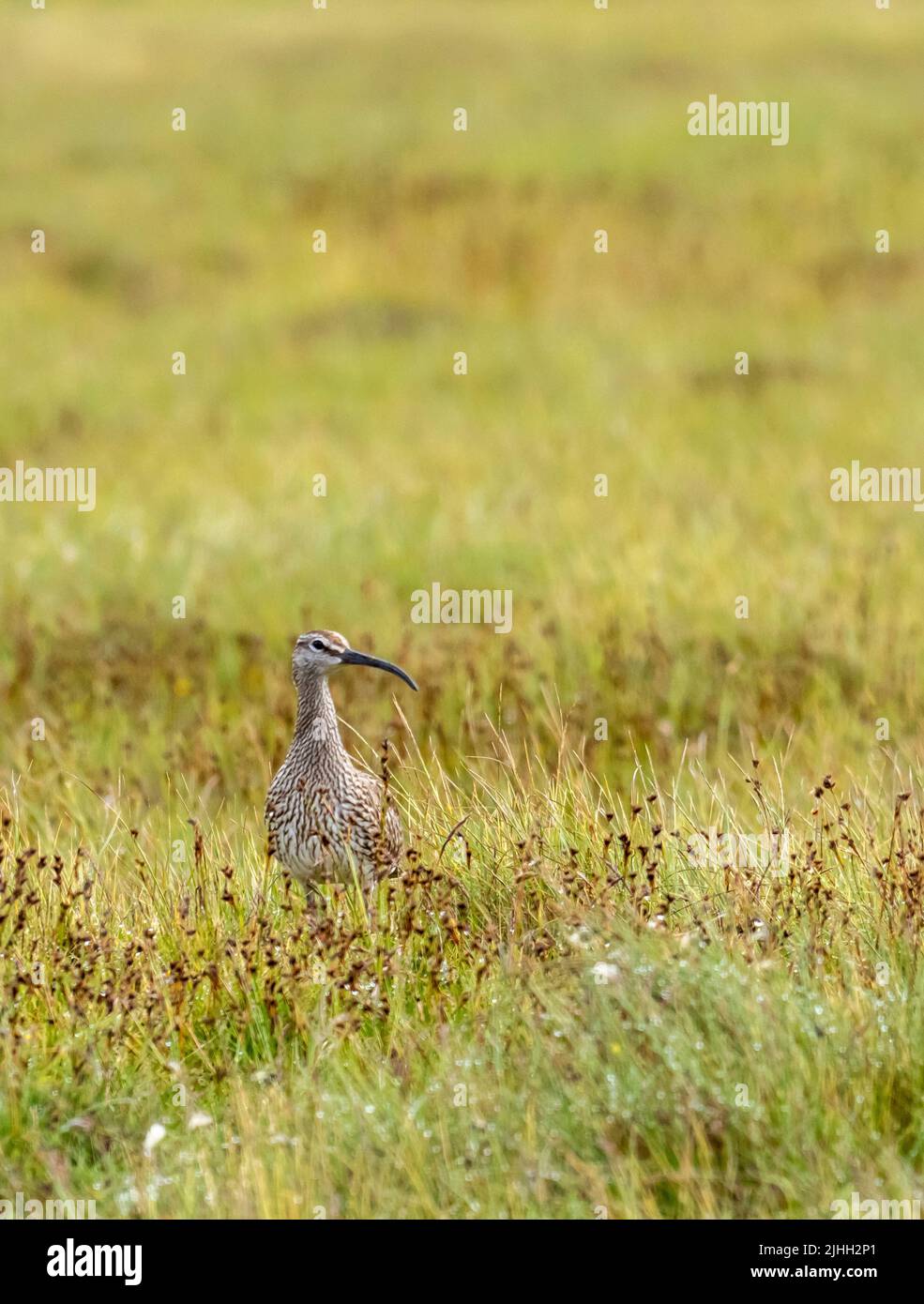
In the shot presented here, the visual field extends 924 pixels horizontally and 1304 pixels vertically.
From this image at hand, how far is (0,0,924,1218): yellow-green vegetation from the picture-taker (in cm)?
430

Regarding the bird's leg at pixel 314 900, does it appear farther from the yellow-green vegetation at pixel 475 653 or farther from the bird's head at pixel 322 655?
the bird's head at pixel 322 655

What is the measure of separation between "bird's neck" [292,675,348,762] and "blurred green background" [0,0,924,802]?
71 centimetres

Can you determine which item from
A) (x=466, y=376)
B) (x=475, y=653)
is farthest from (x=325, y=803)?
(x=466, y=376)

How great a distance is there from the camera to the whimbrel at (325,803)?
18.8 feet

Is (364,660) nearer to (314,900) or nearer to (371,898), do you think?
(314,900)

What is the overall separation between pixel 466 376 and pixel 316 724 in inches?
492

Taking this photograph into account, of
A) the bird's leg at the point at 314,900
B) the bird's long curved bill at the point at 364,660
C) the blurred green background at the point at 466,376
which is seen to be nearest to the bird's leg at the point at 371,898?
the bird's leg at the point at 314,900

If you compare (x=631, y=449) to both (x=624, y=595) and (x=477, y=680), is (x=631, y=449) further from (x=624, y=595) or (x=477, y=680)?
(x=477, y=680)

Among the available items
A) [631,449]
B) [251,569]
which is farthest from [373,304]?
[251,569]

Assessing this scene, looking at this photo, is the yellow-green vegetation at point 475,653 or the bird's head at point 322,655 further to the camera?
the bird's head at point 322,655

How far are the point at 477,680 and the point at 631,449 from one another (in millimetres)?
6180

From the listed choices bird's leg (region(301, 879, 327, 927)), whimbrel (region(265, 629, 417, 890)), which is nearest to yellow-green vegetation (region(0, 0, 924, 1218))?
bird's leg (region(301, 879, 327, 927))

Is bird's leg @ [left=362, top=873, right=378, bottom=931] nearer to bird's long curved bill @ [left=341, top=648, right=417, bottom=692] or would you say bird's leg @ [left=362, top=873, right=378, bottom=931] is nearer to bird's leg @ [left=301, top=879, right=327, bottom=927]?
bird's leg @ [left=301, top=879, right=327, bottom=927]

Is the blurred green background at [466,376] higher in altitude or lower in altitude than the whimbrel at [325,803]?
higher
